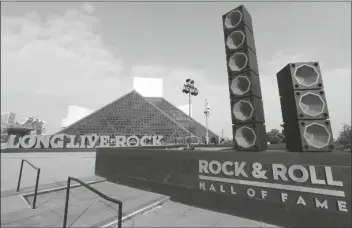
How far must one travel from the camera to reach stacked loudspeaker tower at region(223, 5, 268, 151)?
4.59m

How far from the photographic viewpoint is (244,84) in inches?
190

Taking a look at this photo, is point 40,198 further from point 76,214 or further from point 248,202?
point 248,202

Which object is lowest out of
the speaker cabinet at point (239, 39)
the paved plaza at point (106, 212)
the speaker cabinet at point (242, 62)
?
the paved plaza at point (106, 212)

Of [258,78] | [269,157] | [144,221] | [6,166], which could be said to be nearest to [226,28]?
[258,78]

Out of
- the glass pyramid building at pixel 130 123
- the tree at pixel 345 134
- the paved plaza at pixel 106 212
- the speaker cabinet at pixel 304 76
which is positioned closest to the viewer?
the speaker cabinet at pixel 304 76

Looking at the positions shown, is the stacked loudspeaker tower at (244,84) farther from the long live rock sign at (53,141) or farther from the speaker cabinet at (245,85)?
the long live rock sign at (53,141)

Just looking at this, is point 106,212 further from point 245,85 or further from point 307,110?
point 307,110

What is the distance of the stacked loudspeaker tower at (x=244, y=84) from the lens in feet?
15.1

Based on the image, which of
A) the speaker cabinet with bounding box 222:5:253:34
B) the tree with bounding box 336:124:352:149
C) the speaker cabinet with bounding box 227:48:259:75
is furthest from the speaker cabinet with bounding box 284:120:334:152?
the tree with bounding box 336:124:352:149

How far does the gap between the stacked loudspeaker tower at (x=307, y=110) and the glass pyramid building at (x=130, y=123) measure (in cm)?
4408

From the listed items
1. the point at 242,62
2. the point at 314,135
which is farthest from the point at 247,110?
the point at 314,135

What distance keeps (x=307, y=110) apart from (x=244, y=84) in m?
1.57

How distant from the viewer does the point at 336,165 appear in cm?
347

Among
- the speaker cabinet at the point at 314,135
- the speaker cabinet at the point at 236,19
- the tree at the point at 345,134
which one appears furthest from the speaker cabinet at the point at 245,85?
the tree at the point at 345,134
